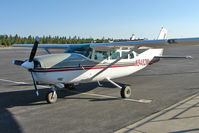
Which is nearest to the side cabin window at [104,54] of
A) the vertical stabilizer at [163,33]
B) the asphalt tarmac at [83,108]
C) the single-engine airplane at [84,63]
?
the single-engine airplane at [84,63]

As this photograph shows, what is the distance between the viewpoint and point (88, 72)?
7.80m

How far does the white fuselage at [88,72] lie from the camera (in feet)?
22.4

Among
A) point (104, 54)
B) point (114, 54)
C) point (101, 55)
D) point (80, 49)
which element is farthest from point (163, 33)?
point (80, 49)

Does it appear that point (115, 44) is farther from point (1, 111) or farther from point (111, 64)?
point (1, 111)

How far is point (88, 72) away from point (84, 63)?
0.41 m

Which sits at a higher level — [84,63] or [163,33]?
[163,33]

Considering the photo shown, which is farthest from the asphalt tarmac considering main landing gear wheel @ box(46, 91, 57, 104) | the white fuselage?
the white fuselage

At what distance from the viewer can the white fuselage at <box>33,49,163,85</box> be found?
269 inches

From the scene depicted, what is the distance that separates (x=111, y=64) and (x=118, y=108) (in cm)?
191

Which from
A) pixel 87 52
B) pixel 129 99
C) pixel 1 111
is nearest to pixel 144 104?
pixel 129 99

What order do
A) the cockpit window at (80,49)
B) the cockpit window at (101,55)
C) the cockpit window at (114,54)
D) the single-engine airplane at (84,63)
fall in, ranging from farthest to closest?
the cockpit window at (114,54)
the cockpit window at (101,55)
the cockpit window at (80,49)
the single-engine airplane at (84,63)

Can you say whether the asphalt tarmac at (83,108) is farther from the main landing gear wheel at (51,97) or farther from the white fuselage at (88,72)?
the white fuselage at (88,72)

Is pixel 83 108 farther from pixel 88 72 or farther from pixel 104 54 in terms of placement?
pixel 104 54

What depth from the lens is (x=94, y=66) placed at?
7926mm
